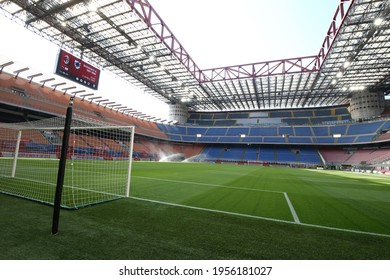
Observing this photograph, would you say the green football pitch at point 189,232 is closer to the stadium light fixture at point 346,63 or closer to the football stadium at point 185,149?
the football stadium at point 185,149

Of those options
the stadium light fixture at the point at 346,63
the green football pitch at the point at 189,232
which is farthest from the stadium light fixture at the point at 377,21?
the green football pitch at the point at 189,232

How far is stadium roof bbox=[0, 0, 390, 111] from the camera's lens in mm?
19609

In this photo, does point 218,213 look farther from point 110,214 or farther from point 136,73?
point 136,73

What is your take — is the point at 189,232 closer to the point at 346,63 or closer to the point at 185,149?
the point at 346,63

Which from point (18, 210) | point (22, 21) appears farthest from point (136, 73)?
point (18, 210)

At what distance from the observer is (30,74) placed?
29578 millimetres

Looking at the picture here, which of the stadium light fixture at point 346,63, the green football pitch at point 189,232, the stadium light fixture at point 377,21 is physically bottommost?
the green football pitch at point 189,232

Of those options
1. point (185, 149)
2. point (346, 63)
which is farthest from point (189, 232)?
point (185, 149)

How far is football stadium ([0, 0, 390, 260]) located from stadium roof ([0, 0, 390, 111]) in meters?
0.20

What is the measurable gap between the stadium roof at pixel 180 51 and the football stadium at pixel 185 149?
0.66ft

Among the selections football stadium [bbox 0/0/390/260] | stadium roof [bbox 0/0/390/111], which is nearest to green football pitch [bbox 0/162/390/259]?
football stadium [bbox 0/0/390/260]

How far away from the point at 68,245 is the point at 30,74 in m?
38.2

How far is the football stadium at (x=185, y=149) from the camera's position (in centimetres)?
310
